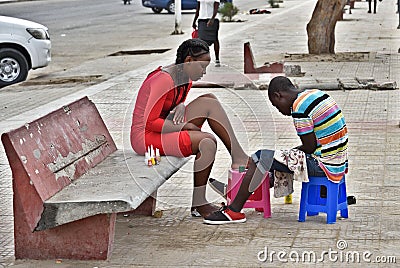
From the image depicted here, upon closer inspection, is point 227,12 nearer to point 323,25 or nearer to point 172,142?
point 323,25

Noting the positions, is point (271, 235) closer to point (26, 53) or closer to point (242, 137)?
point (242, 137)

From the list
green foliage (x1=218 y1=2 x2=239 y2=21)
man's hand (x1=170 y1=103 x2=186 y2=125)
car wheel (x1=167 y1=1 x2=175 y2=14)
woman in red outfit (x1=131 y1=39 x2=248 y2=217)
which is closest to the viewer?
woman in red outfit (x1=131 y1=39 x2=248 y2=217)

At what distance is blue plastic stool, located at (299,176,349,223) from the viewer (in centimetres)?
572

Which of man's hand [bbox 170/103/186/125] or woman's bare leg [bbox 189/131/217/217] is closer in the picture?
woman's bare leg [bbox 189/131/217/217]

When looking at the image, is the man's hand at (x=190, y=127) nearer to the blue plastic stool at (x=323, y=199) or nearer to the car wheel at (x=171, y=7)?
the blue plastic stool at (x=323, y=199)

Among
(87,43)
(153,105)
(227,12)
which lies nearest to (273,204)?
(153,105)

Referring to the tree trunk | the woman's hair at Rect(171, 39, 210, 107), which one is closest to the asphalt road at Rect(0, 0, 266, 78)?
the tree trunk

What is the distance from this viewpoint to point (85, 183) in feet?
18.1

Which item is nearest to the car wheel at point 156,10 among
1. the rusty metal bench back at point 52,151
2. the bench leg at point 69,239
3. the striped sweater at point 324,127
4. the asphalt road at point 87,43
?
the asphalt road at point 87,43

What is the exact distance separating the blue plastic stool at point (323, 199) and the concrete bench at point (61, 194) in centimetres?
101

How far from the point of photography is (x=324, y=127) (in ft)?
18.5

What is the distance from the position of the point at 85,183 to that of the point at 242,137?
3.70 meters

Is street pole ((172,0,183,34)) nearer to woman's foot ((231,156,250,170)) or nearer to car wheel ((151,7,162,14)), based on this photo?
car wheel ((151,7,162,14))

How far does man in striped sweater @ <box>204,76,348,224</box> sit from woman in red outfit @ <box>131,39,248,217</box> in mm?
386
